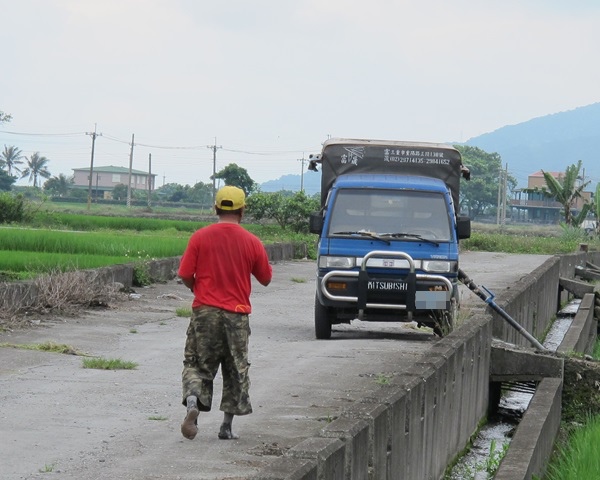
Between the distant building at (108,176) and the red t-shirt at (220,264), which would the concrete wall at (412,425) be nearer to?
the red t-shirt at (220,264)

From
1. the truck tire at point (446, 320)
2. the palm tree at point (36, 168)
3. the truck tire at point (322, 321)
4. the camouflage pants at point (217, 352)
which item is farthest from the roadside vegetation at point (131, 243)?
the palm tree at point (36, 168)

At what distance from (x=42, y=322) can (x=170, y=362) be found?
3.87 m

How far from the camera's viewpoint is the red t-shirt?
28.7ft

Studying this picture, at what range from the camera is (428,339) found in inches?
663

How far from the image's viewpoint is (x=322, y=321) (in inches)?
640

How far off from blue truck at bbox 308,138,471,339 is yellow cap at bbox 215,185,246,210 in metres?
6.59

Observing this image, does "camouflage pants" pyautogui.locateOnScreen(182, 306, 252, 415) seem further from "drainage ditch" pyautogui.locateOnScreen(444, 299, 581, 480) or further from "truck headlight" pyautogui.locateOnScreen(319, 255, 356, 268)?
"truck headlight" pyautogui.locateOnScreen(319, 255, 356, 268)

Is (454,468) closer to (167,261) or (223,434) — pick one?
(223,434)

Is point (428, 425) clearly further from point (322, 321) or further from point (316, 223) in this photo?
point (322, 321)

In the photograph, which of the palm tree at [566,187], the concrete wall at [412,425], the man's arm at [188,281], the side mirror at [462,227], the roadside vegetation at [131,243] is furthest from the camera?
the palm tree at [566,187]

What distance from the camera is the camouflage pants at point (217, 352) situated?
869 centimetres

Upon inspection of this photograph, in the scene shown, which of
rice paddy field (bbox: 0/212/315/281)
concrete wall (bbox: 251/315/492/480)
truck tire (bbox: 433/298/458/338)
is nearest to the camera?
concrete wall (bbox: 251/315/492/480)

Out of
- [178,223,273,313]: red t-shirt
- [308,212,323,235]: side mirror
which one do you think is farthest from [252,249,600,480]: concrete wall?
[308,212,323,235]: side mirror

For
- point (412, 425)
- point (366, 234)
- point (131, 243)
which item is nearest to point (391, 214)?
point (366, 234)
